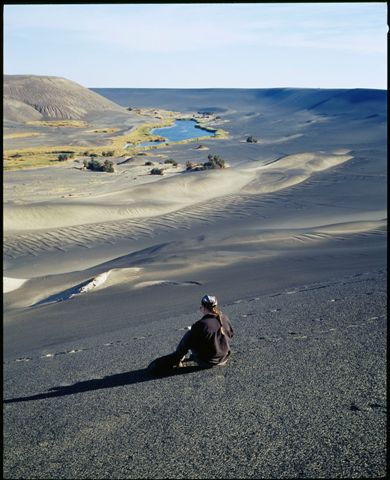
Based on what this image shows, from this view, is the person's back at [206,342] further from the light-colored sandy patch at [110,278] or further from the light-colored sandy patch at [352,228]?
the light-colored sandy patch at [352,228]

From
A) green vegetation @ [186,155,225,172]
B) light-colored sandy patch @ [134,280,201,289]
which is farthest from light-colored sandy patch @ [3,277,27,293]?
green vegetation @ [186,155,225,172]

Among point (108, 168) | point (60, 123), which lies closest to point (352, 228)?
point (108, 168)

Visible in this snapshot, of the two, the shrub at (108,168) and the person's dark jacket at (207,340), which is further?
the shrub at (108,168)

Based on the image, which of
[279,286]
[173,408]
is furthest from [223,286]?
[173,408]

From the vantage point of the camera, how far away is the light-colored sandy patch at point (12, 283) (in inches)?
626

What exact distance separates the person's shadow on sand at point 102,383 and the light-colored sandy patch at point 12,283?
947 cm

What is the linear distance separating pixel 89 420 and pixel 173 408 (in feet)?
2.42

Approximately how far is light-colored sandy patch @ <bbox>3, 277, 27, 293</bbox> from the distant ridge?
73.5 m

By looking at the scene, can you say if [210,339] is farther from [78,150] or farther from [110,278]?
[78,150]

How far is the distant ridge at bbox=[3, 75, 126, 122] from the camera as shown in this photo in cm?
9206

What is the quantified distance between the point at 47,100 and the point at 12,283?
296 ft

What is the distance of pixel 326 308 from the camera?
29.8 feet

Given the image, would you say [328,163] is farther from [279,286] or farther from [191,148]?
[279,286]

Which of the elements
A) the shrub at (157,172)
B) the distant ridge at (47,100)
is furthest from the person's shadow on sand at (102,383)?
the distant ridge at (47,100)
